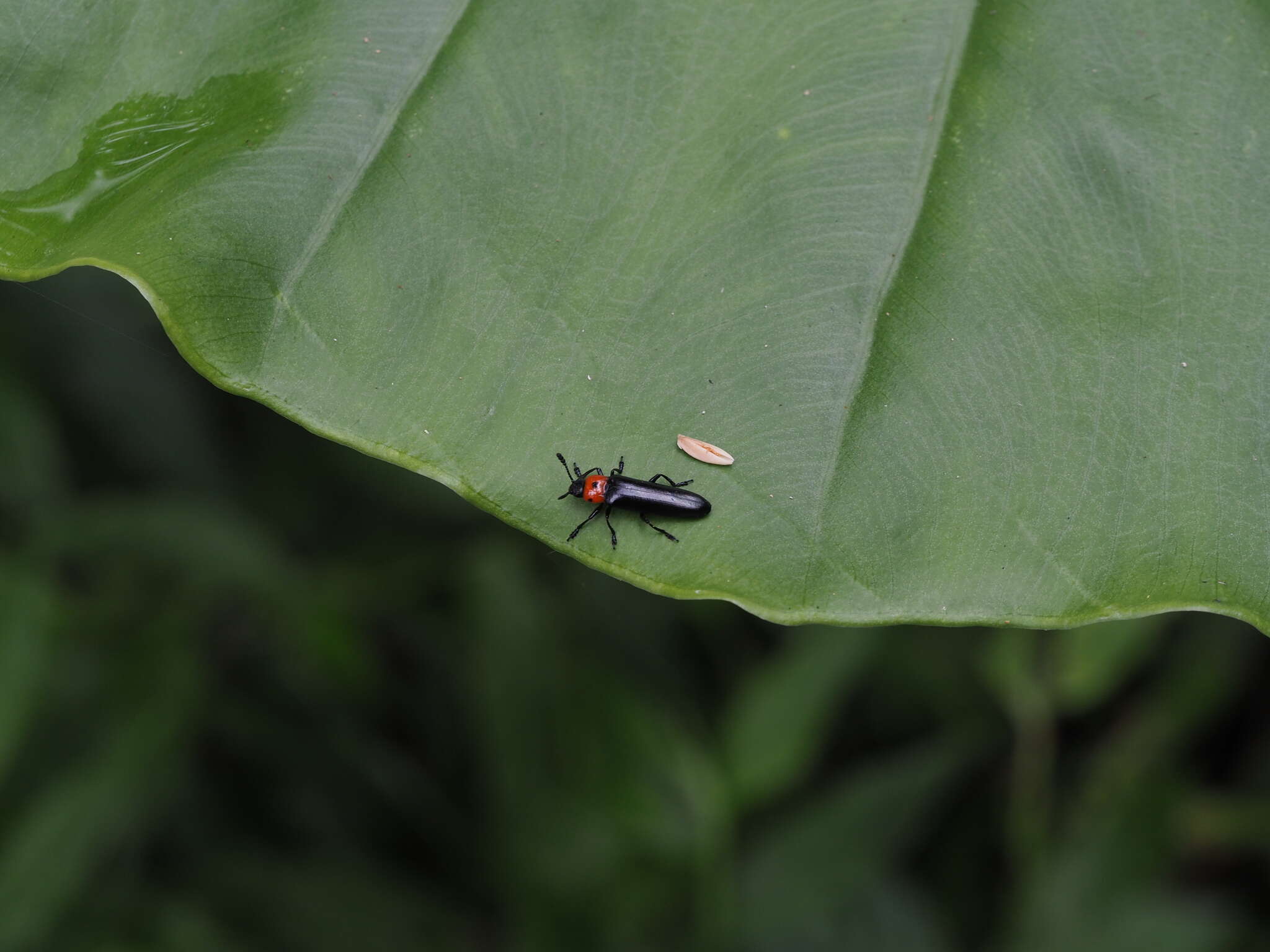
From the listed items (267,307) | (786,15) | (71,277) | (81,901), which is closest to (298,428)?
(71,277)

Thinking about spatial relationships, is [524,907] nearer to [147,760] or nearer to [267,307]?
[147,760]

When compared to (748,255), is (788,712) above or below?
below

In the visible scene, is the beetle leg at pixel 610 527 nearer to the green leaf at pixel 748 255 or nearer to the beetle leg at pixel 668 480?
the green leaf at pixel 748 255

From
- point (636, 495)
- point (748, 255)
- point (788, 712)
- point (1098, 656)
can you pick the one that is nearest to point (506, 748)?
point (788, 712)

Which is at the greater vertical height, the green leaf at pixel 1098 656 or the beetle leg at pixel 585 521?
the beetle leg at pixel 585 521

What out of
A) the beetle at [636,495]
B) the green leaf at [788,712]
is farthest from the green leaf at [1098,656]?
the beetle at [636,495]

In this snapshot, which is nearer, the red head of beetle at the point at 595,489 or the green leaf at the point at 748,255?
the green leaf at the point at 748,255

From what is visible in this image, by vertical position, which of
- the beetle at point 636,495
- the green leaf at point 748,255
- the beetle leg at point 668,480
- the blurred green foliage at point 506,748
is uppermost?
the green leaf at point 748,255

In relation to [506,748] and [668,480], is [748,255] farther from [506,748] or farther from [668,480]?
[506,748]
